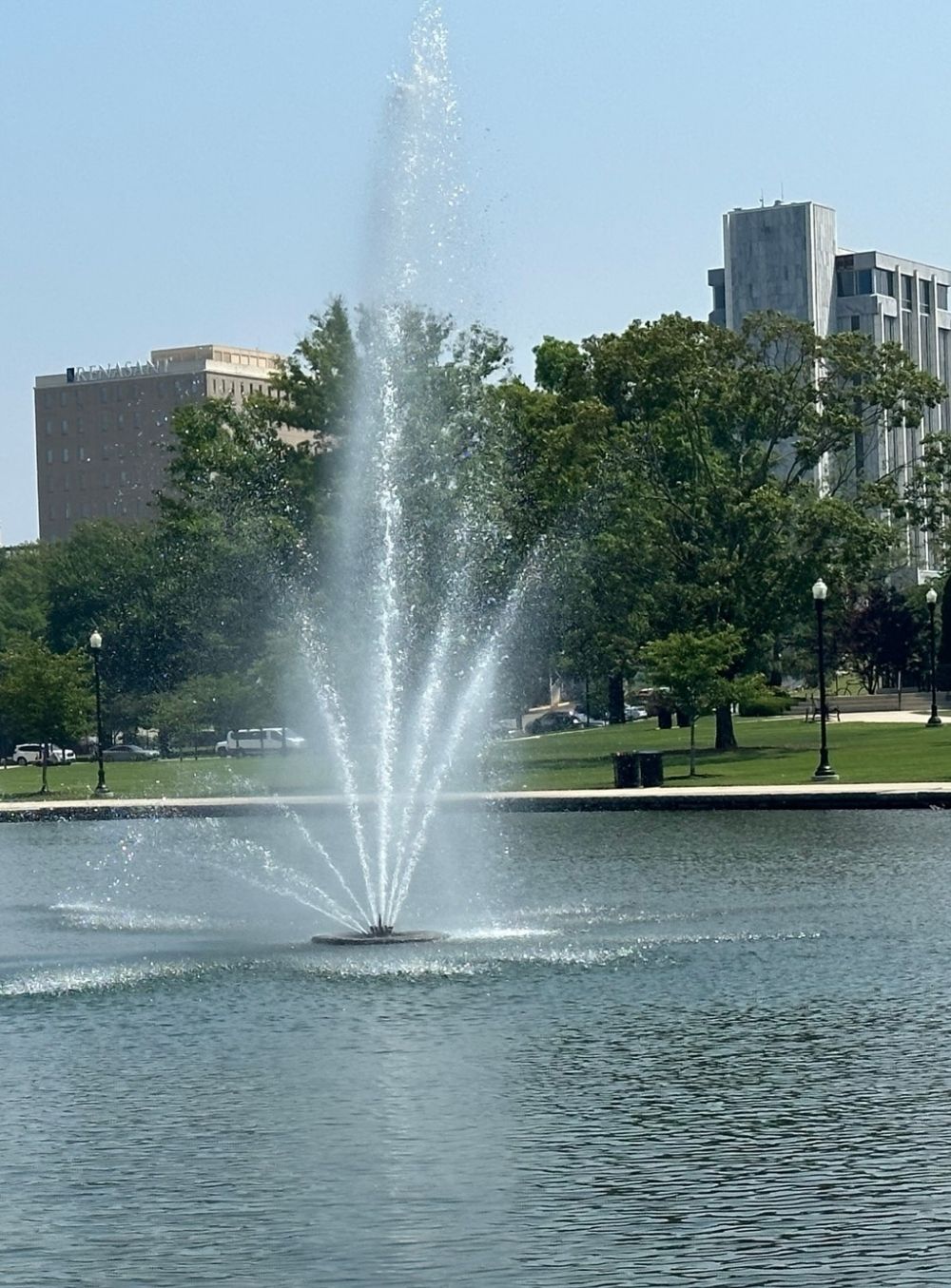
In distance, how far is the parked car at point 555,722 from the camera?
363 ft

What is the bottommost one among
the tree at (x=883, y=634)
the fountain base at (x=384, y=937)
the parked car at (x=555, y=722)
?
the fountain base at (x=384, y=937)

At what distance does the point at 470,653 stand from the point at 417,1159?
58.7 meters

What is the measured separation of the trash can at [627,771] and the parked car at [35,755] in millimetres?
56742

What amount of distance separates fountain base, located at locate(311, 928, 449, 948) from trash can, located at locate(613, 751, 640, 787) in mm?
26200

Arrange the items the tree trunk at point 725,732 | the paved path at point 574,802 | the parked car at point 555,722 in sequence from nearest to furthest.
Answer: the paved path at point 574,802
the tree trunk at point 725,732
the parked car at point 555,722

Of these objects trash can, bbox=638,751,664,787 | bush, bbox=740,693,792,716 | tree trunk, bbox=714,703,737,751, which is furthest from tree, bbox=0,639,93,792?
bush, bbox=740,693,792,716

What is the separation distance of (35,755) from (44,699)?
52603 millimetres

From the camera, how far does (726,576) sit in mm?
66000

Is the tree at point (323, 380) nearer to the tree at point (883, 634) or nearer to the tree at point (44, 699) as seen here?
the tree at point (44, 699)

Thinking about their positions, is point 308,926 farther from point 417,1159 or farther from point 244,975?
point 417,1159

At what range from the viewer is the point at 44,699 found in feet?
226

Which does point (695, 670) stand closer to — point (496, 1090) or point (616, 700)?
point (616, 700)

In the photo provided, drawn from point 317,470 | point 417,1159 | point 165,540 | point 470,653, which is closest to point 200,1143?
point 417,1159

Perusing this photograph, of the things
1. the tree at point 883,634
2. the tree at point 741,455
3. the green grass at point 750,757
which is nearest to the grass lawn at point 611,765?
the green grass at point 750,757
